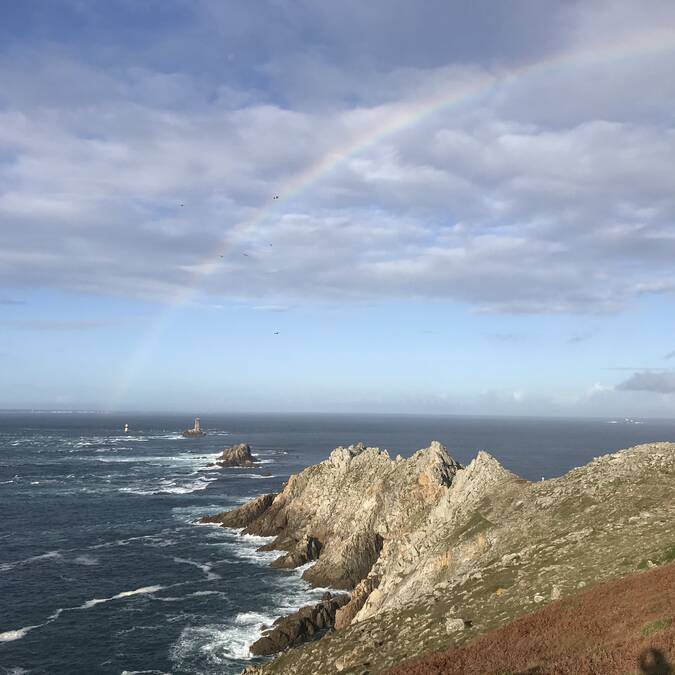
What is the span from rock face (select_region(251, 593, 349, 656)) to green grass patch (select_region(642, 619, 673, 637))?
38.6 meters

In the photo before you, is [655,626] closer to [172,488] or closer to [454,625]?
[454,625]

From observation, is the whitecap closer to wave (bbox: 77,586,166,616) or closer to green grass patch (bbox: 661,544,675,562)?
wave (bbox: 77,586,166,616)

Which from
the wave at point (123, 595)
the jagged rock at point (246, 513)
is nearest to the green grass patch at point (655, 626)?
the wave at point (123, 595)

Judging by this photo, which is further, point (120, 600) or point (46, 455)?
point (46, 455)

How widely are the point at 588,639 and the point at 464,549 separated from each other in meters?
23.9

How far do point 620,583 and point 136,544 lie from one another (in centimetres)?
7495

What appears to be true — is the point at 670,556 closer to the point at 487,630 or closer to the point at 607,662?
the point at 487,630

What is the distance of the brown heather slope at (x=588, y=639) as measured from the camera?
692 inches

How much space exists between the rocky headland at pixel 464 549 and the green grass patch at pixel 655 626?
31.3 feet

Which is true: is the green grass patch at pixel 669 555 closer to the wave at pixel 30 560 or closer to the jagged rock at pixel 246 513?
the wave at pixel 30 560

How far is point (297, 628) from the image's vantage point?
51844 mm

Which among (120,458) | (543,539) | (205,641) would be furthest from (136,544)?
(120,458)

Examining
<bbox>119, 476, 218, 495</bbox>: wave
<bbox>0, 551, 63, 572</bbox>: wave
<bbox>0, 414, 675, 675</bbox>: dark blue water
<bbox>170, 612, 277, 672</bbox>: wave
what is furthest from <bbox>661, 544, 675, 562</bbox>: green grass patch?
<bbox>119, 476, 218, 495</bbox>: wave

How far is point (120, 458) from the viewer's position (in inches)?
7397
